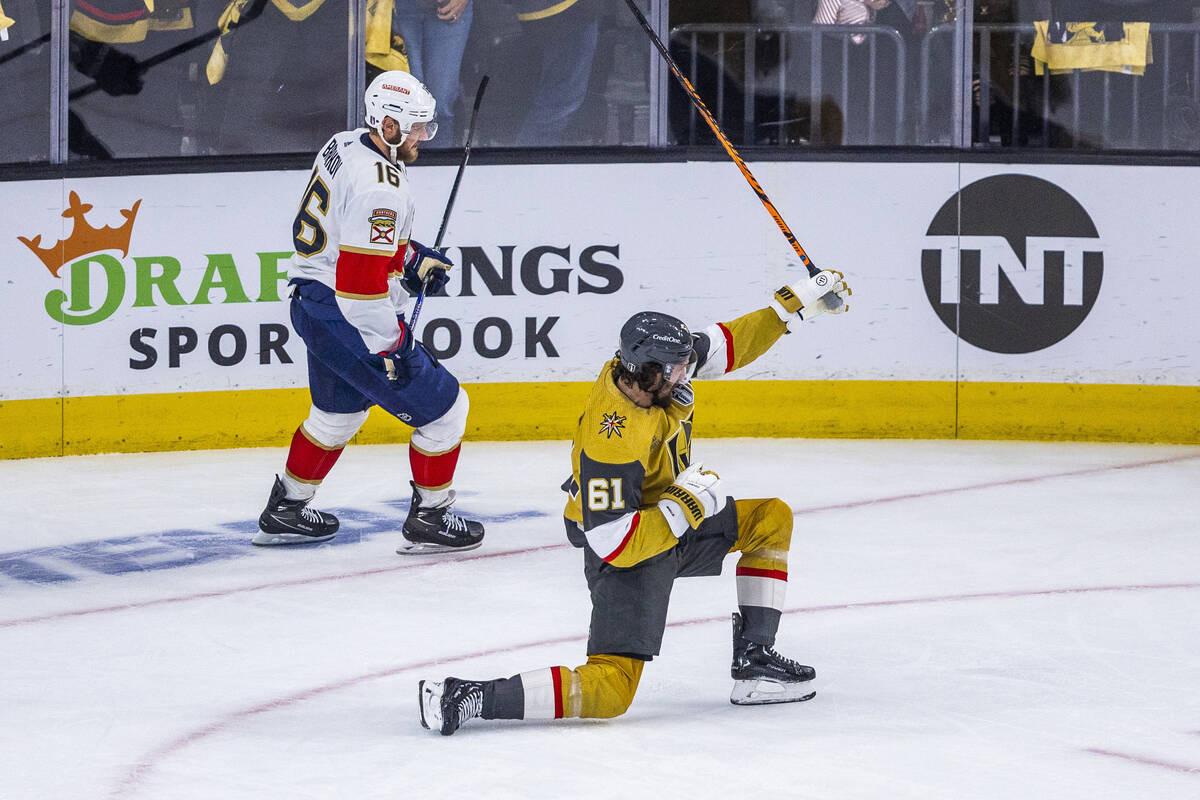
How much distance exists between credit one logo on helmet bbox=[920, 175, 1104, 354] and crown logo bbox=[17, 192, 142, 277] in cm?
315

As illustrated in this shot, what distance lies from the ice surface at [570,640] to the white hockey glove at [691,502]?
16.0 inches

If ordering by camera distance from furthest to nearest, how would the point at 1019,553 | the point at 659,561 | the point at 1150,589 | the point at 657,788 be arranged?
the point at 1019,553, the point at 1150,589, the point at 659,561, the point at 657,788

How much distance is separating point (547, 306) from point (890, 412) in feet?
4.81

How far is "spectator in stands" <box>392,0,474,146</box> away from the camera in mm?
6820

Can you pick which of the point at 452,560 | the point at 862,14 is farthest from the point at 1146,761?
the point at 862,14

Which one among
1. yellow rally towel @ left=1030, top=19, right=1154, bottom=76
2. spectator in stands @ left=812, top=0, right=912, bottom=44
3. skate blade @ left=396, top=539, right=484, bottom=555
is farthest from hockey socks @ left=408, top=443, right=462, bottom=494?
yellow rally towel @ left=1030, top=19, right=1154, bottom=76

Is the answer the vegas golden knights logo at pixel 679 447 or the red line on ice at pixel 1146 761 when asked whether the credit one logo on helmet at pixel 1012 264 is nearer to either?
the vegas golden knights logo at pixel 679 447

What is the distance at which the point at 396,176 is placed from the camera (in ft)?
15.5

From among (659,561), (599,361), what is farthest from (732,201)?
(659,561)

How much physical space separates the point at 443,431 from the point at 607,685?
76.1 inches

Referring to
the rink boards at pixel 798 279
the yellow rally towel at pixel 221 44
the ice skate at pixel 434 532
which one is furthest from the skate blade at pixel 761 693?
the yellow rally towel at pixel 221 44

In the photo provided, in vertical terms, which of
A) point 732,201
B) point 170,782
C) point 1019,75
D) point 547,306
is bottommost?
point 170,782

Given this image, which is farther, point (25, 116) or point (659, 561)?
point (25, 116)

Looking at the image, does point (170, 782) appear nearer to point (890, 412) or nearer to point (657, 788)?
point (657, 788)
